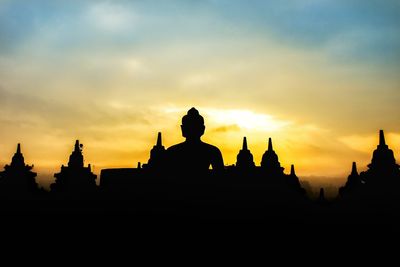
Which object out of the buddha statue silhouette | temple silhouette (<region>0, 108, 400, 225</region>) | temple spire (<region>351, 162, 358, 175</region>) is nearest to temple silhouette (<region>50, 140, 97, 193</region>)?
temple spire (<region>351, 162, 358, 175</region>)

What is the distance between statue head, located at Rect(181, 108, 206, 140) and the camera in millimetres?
10625

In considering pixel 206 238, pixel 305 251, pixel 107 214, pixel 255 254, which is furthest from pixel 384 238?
pixel 107 214

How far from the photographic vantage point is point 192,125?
35.1 feet

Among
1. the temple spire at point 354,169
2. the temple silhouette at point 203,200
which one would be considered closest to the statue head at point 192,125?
the temple silhouette at point 203,200

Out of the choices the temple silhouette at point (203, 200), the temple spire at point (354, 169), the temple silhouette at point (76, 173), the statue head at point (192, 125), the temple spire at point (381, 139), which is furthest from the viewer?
the temple silhouette at point (76, 173)

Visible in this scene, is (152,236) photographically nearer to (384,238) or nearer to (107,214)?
(107,214)

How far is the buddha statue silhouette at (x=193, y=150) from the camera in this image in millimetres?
10656

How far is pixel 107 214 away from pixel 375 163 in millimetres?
14778

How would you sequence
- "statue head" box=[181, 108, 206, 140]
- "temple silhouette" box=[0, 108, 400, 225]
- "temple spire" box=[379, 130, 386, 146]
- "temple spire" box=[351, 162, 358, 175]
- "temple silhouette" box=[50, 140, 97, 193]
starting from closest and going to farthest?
"temple silhouette" box=[0, 108, 400, 225], "statue head" box=[181, 108, 206, 140], "temple spire" box=[379, 130, 386, 146], "temple spire" box=[351, 162, 358, 175], "temple silhouette" box=[50, 140, 97, 193]

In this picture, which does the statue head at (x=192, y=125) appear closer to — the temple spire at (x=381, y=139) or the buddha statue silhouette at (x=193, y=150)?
the buddha statue silhouette at (x=193, y=150)

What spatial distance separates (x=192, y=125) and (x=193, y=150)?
2.61 feet

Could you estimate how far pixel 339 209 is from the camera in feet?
22.0

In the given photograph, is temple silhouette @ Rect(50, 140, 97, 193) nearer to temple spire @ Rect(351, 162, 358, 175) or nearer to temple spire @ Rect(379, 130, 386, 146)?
temple spire @ Rect(351, 162, 358, 175)

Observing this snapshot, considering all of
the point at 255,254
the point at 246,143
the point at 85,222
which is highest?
the point at 246,143
